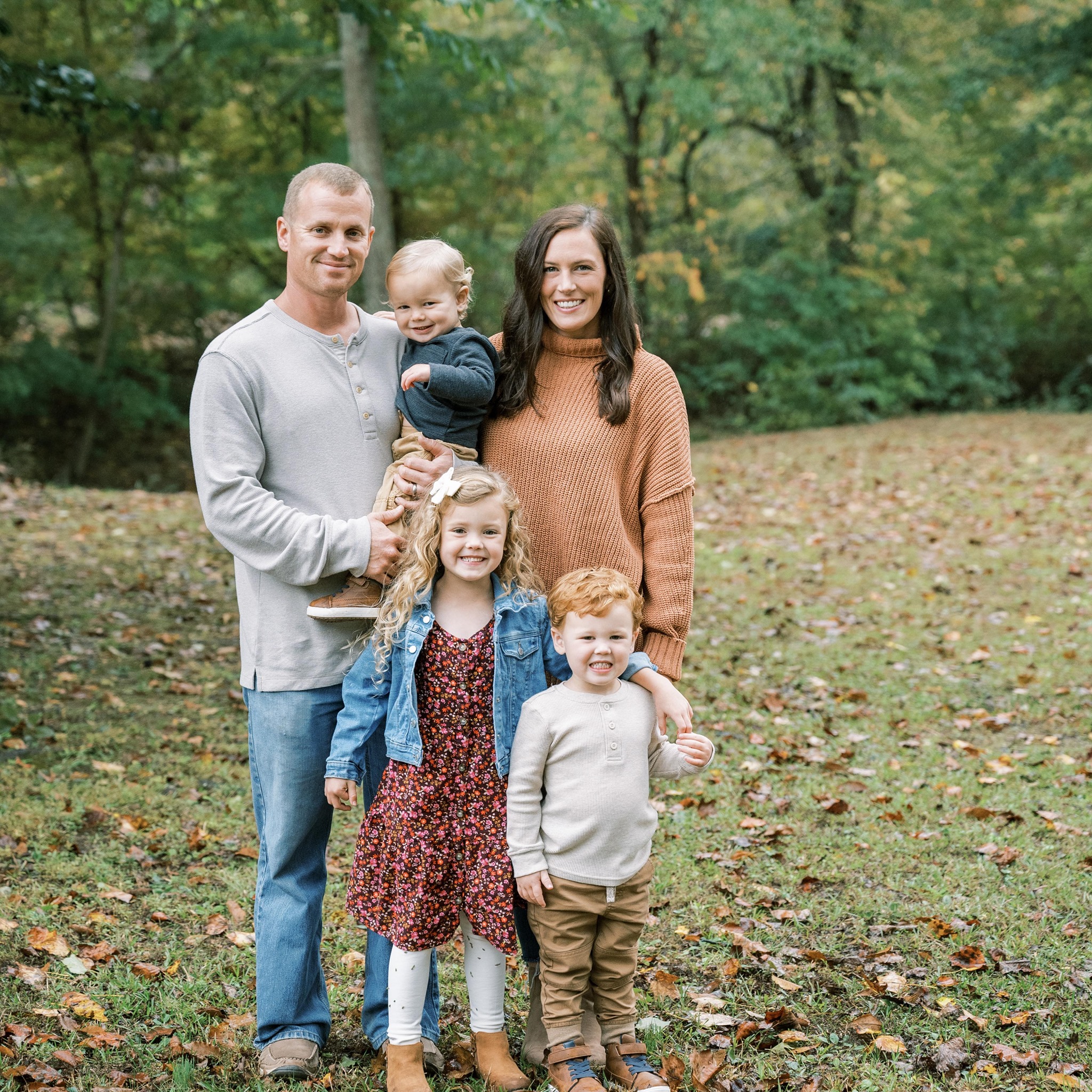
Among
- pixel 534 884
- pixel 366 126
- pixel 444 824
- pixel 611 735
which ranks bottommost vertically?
pixel 534 884

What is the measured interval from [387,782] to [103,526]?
26.9ft

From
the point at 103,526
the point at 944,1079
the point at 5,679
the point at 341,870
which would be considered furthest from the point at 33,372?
the point at 944,1079

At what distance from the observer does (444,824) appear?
2.94 metres

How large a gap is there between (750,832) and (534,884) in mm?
2191

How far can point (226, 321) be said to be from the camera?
1822 centimetres

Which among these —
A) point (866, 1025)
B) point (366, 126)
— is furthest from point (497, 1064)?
point (366, 126)

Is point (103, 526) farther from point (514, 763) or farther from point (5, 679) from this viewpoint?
point (514, 763)

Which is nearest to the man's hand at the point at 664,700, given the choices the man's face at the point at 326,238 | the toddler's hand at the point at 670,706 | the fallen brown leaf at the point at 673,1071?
the toddler's hand at the point at 670,706

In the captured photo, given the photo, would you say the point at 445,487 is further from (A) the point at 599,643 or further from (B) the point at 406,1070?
(B) the point at 406,1070

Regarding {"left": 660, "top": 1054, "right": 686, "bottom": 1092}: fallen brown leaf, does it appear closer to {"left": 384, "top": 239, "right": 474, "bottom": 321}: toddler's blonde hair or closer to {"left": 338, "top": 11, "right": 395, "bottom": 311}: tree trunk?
{"left": 384, "top": 239, "right": 474, "bottom": 321}: toddler's blonde hair

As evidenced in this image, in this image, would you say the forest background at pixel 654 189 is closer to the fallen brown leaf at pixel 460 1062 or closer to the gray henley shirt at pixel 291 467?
the gray henley shirt at pixel 291 467

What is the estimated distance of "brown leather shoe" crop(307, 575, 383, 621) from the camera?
2887mm

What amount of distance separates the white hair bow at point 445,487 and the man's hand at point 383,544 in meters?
0.12

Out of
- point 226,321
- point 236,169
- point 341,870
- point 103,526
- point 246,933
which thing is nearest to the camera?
point 246,933
